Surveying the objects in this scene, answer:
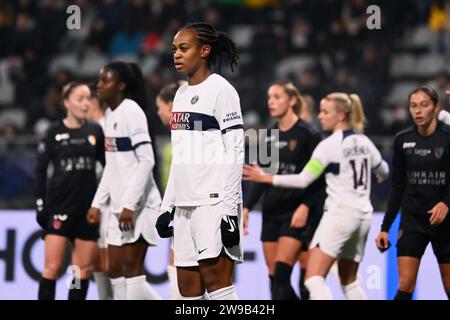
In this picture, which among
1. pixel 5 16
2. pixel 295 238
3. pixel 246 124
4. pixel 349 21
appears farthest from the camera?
pixel 5 16

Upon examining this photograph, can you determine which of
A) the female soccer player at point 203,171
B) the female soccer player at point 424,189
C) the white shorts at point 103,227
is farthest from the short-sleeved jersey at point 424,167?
the white shorts at point 103,227

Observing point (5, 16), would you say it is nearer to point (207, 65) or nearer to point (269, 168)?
point (269, 168)

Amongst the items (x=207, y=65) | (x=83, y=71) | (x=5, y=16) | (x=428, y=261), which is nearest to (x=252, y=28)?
(x=83, y=71)

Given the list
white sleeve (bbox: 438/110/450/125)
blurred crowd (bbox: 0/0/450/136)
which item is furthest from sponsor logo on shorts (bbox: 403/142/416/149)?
blurred crowd (bbox: 0/0/450/136)

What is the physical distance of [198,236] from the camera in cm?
645

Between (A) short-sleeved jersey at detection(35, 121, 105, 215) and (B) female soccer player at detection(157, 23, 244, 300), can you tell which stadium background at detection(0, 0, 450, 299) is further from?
(B) female soccer player at detection(157, 23, 244, 300)

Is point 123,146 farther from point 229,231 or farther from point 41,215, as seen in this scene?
point 229,231

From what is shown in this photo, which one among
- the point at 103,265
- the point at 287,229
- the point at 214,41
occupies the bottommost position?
the point at 103,265

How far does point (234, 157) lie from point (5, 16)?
1277cm

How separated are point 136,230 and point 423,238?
230cm

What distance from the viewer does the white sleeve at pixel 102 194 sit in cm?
855

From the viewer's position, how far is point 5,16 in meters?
18.2

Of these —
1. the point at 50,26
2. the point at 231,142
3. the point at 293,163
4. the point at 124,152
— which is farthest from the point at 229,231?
the point at 50,26

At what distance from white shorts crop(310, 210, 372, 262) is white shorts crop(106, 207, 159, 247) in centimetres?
146
